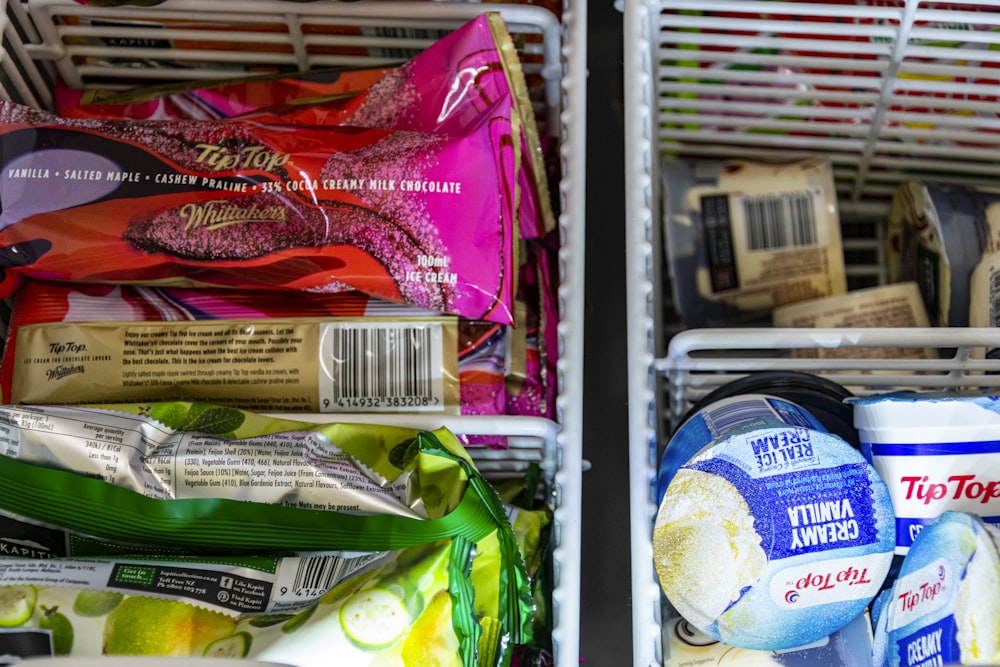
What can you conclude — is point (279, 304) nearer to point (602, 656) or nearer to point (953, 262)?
point (602, 656)

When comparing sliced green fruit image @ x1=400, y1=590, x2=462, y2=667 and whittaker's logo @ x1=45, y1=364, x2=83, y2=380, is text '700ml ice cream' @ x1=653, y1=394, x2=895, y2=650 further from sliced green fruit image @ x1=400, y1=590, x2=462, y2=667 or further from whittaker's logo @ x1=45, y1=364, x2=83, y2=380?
whittaker's logo @ x1=45, y1=364, x2=83, y2=380

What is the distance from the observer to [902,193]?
39.0 inches

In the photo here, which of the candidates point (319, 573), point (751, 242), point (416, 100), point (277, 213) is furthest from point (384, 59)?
point (319, 573)

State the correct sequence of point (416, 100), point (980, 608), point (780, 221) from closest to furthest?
point (980, 608), point (416, 100), point (780, 221)

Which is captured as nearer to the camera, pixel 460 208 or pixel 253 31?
pixel 460 208

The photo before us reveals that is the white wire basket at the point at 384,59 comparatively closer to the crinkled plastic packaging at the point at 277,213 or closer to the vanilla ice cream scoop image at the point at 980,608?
the crinkled plastic packaging at the point at 277,213

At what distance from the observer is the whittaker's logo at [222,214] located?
2.54 ft

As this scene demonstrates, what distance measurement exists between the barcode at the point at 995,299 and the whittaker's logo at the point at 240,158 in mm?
686

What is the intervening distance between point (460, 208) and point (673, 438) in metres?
0.27

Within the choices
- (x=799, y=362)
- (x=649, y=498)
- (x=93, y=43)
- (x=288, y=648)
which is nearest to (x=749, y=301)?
(x=799, y=362)

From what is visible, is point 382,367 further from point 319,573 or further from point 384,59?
point 384,59

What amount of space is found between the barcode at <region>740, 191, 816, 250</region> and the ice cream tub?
0.96ft

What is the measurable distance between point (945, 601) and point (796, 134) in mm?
596

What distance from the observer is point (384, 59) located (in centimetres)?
96
